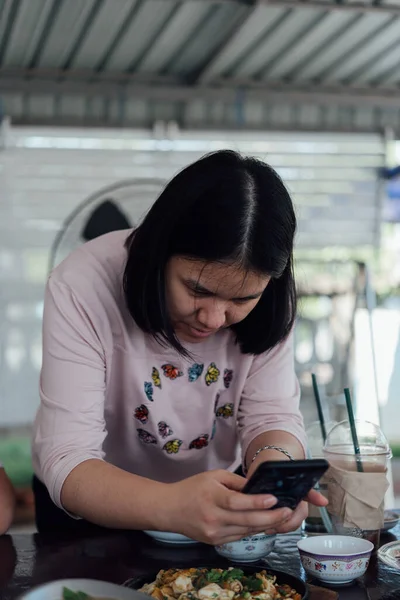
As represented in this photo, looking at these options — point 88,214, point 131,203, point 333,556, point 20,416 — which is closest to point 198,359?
point 333,556

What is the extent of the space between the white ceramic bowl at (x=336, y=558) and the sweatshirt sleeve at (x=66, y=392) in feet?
1.41

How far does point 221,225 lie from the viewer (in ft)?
4.95

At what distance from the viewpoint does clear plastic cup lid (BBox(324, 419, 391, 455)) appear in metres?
1.69

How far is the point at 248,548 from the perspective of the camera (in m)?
1.52

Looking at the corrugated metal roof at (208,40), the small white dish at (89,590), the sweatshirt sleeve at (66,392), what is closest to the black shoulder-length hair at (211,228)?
the sweatshirt sleeve at (66,392)

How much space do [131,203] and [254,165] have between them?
2384mm

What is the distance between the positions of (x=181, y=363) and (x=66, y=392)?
29 cm

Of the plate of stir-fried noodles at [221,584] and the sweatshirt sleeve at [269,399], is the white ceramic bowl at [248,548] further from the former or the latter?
the sweatshirt sleeve at [269,399]

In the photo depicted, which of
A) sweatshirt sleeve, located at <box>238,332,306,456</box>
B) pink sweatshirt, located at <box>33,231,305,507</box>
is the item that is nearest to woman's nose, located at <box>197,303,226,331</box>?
pink sweatshirt, located at <box>33,231,305,507</box>

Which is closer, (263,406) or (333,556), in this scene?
(333,556)

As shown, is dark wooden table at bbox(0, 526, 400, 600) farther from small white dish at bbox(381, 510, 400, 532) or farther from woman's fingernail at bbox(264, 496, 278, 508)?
woman's fingernail at bbox(264, 496, 278, 508)

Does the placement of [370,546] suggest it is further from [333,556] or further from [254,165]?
[254,165]

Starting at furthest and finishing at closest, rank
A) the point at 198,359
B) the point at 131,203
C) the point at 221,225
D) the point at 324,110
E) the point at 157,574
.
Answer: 1. the point at 324,110
2. the point at 131,203
3. the point at 198,359
4. the point at 221,225
5. the point at 157,574

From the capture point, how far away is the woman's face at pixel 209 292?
154 centimetres
